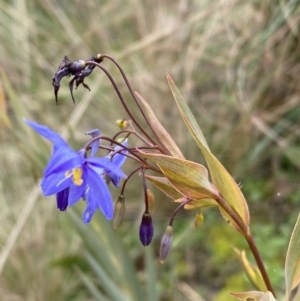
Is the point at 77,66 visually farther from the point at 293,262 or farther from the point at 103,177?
the point at 293,262

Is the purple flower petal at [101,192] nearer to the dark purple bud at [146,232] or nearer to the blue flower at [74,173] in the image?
the blue flower at [74,173]

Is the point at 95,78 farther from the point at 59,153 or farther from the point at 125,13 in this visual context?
the point at 59,153

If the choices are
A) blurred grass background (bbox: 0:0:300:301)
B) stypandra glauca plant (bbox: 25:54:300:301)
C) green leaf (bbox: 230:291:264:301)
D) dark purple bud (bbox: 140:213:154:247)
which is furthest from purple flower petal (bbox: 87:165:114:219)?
blurred grass background (bbox: 0:0:300:301)

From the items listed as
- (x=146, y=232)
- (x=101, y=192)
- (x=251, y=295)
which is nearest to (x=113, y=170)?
(x=101, y=192)

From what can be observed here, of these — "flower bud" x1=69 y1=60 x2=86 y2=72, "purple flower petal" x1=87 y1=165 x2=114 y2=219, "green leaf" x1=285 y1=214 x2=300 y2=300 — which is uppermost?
"flower bud" x1=69 y1=60 x2=86 y2=72

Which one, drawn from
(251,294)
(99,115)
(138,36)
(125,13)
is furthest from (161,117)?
(251,294)

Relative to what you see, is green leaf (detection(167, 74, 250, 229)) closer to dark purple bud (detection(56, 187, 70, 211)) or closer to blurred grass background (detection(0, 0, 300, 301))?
dark purple bud (detection(56, 187, 70, 211))
